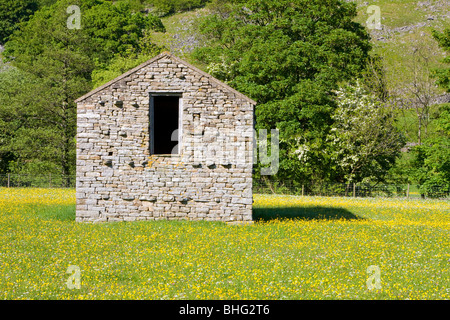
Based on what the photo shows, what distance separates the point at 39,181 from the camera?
123 feet

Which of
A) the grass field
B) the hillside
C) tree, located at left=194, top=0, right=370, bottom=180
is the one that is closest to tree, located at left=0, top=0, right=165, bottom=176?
tree, located at left=194, top=0, right=370, bottom=180

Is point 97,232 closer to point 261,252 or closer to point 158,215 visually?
point 158,215

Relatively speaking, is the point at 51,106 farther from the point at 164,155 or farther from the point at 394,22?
the point at 394,22

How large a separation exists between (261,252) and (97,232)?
6245 millimetres

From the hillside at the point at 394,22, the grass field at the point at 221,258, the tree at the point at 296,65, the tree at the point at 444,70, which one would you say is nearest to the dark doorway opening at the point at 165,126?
the grass field at the point at 221,258

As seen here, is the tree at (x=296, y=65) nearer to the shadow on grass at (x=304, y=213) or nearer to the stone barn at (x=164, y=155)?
the shadow on grass at (x=304, y=213)

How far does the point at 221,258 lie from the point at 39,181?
28.5m

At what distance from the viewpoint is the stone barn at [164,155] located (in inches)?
749

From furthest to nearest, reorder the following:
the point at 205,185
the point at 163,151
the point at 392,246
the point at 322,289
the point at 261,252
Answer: the point at 163,151, the point at 205,185, the point at 392,246, the point at 261,252, the point at 322,289

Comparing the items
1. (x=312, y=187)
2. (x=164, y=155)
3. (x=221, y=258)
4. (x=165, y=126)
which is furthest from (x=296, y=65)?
(x=221, y=258)

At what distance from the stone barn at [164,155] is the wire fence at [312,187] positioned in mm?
18043

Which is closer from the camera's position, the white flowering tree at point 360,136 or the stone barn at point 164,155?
the stone barn at point 164,155

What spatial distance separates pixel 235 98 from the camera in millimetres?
→ 19188

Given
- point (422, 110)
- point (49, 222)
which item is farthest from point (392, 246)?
point (422, 110)
